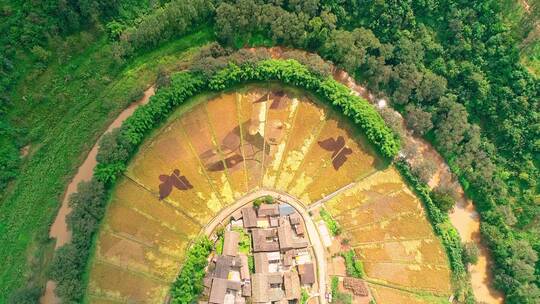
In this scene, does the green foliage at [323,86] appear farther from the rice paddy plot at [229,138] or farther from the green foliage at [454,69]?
the green foliage at [454,69]

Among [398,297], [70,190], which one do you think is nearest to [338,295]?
[398,297]

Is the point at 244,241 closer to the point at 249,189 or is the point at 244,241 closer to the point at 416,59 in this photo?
the point at 249,189

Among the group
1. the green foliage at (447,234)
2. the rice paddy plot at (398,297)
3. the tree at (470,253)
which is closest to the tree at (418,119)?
the green foliage at (447,234)

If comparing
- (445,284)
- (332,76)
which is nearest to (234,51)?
(332,76)

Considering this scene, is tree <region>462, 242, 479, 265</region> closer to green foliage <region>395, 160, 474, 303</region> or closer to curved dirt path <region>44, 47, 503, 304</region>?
green foliage <region>395, 160, 474, 303</region>

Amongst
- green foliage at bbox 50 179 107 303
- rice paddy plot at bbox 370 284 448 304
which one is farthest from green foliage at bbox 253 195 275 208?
green foliage at bbox 50 179 107 303
